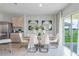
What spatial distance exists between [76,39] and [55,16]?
44.4 inches

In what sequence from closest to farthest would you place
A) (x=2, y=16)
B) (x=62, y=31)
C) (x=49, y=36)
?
(x=2, y=16) < (x=62, y=31) < (x=49, y=36)

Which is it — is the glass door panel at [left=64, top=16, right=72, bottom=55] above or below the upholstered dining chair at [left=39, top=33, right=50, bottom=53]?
above

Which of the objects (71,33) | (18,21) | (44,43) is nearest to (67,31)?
(71,33)

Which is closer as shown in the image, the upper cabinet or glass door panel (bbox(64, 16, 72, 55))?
A: the upper cabinet

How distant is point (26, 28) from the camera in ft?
12.4

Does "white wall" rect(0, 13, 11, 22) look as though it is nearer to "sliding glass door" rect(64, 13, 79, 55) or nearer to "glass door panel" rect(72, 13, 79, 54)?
"sliding glass door" rect(64, 13, 79, 55)

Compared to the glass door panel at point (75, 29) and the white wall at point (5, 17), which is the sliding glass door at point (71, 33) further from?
the white wall at point (5, 17)

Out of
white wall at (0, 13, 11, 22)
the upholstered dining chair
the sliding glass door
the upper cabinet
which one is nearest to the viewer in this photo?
white wall at (0, 13, 11, 22)

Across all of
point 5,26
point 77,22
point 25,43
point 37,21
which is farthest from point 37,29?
point 77,22

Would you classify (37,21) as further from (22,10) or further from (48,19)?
(22,10)

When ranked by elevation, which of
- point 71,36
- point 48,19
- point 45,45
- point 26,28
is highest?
point 48,19

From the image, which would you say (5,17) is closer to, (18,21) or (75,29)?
(18,21)

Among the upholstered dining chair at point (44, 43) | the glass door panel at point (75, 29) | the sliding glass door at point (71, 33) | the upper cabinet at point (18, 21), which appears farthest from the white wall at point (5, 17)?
the glass door panel at point (75, 29)

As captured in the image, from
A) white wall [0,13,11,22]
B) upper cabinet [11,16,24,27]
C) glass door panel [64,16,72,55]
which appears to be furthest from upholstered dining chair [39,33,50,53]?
white wall [0,13,11,22]
